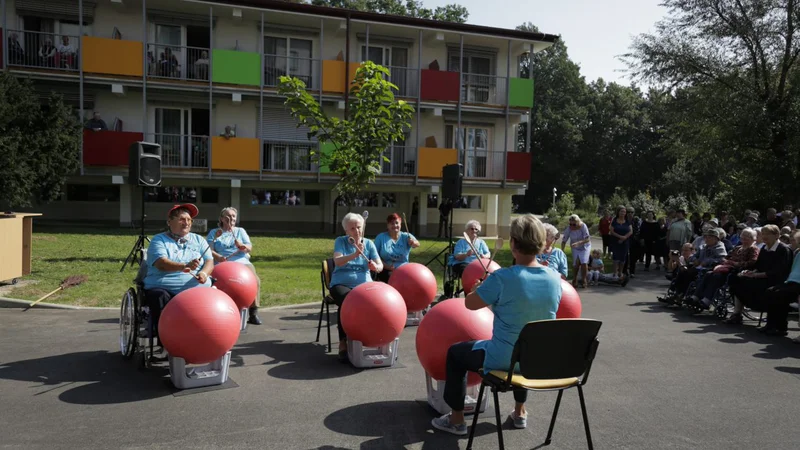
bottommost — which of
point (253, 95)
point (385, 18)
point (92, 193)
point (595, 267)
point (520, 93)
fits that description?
point (595, 267)

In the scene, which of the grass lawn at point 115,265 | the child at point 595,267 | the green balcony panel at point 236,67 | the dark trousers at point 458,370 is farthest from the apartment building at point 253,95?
the dark trousers at point 458,370

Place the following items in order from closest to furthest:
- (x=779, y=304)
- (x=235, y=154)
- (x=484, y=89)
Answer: (x=779, y=304), (x=235, y=154), (x=484, y=89)

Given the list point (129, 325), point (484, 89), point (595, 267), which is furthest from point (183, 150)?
point (129, 325)

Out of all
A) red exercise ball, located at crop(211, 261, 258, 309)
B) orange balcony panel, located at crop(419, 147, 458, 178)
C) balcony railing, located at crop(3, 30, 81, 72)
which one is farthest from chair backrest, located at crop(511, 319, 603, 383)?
balcony railing, located at crop(3, 30, 81, 72)

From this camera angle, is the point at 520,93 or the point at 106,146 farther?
the point at 520,93

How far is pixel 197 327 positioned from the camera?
580cm

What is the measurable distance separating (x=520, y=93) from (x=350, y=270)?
21.0 metres

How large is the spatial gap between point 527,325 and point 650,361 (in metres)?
4.53

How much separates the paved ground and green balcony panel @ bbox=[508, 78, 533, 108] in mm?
19281

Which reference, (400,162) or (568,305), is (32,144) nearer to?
(400,162)

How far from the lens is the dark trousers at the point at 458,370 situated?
15.4 ft

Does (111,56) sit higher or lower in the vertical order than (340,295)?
higher

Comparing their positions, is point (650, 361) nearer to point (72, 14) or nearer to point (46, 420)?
point (46, 420)

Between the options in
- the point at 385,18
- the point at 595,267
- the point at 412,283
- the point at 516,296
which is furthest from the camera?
the point at 385,18
